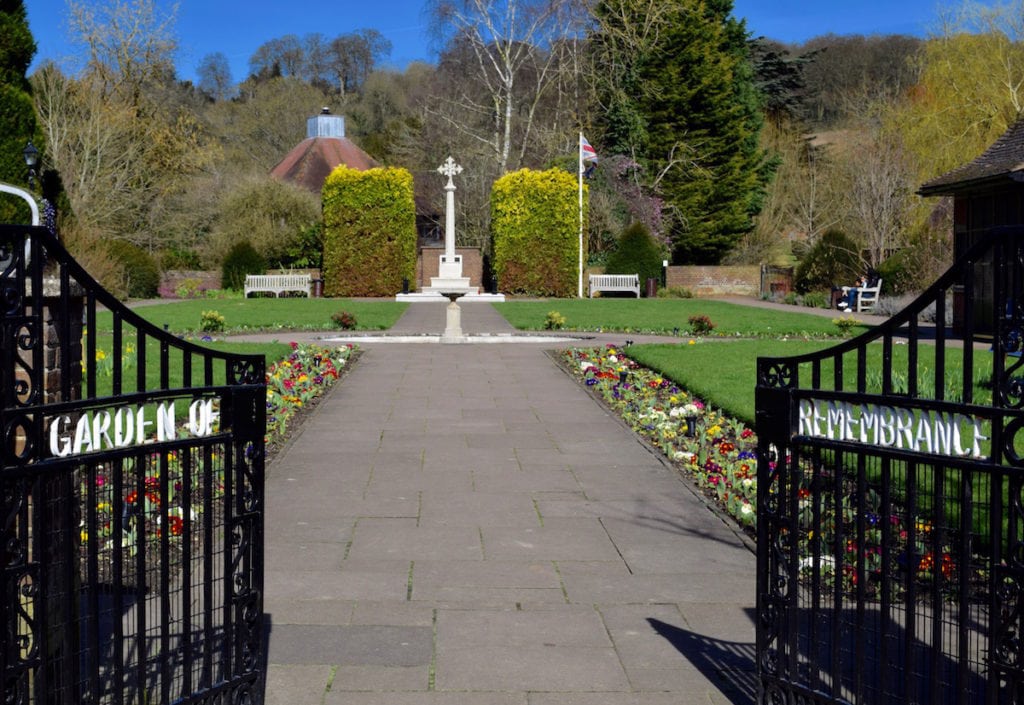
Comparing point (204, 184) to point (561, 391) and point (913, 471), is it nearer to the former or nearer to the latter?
point (561, 391)

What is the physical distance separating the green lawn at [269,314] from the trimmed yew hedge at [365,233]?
5195 mm

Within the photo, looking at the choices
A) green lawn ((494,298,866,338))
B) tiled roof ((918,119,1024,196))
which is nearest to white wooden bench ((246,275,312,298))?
green lawn ((494,298,866,338))

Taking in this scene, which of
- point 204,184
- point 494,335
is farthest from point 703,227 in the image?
point 494,335

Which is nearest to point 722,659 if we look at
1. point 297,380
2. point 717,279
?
point 297,380

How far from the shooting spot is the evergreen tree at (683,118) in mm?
43094

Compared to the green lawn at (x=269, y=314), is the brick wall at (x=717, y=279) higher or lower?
higher

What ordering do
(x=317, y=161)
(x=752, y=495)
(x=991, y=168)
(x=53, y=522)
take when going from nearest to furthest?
1. (x=53, y=522)
2. (x=752, y=495)
3. (x=991, y=168)
4. (x=317, y=161)

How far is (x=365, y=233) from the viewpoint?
37.7 meters

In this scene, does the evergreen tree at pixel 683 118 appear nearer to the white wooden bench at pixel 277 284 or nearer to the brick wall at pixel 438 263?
the brick wall at pixel 438 263

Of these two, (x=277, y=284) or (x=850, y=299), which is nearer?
(x=850, y=299)

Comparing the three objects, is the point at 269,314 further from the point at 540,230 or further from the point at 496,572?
the point at 496,572

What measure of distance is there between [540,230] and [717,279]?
7352mm

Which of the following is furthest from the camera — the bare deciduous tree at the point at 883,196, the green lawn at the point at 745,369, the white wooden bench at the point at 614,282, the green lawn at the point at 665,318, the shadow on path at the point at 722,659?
the white wooden bench at the point at 614,282

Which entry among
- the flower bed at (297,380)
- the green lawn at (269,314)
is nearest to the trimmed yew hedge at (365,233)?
the green lawn at (269,314)
